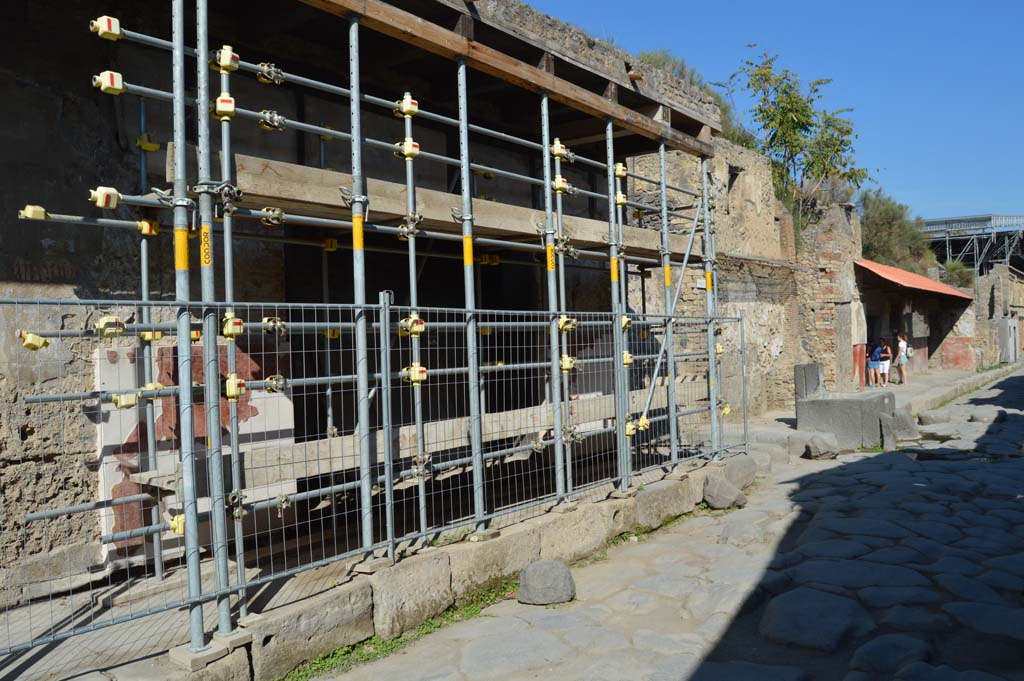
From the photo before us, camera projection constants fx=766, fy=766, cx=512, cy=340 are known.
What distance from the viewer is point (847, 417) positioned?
1112cm

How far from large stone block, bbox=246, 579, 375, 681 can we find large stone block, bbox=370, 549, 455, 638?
71 millimetres

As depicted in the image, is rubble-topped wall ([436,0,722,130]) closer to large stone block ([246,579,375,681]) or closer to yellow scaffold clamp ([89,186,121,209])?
yellow scaffold clamp ([89,186,121,209])

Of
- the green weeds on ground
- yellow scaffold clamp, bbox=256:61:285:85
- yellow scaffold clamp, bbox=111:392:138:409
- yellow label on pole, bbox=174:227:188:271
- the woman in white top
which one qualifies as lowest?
the green weeds on ground

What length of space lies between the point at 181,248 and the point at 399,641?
2.52 m

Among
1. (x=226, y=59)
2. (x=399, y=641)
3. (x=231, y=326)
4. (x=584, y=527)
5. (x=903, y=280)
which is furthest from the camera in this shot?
(x=903, y=280)

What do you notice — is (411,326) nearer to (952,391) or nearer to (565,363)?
(565,363)

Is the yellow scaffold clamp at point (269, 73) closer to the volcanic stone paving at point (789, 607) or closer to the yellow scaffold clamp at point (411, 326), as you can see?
the yellow scaffold clamp at point (411, 326)

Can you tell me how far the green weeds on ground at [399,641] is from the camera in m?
4.08

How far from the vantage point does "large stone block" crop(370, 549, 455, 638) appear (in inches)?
177

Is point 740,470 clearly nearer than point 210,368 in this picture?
No

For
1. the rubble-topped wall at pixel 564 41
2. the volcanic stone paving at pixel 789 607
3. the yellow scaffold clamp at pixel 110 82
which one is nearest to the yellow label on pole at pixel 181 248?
the yellow scaffold clamp at pixel 110 82

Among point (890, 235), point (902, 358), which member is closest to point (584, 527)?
point (902, 358)

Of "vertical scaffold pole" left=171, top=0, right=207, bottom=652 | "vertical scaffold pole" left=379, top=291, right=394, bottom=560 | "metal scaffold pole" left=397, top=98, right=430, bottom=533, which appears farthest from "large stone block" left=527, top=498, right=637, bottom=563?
"vertical scaffold pole" left=171, top=0, right=207, bottom=652

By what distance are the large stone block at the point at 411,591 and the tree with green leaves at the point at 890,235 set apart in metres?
29.1
